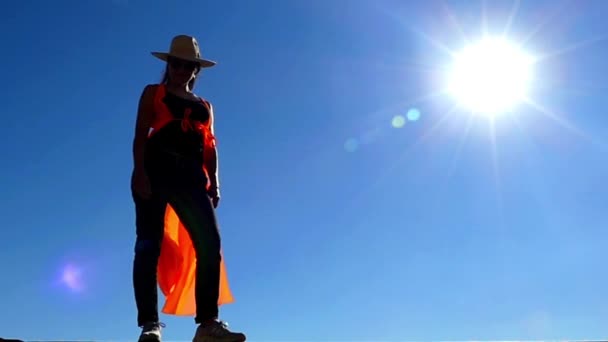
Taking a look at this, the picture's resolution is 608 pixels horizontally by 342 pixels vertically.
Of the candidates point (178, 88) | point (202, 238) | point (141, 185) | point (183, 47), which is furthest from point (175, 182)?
point (183, 47)

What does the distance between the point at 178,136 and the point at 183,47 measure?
0.78 m

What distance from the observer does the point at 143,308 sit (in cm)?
408

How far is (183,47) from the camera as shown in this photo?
470 centimetres

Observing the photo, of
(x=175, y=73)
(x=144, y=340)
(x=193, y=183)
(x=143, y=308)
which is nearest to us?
(x=144, y=340)

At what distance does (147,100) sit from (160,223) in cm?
93

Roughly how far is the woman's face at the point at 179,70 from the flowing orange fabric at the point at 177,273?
1125mm

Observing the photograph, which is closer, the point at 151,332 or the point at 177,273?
the point at 151,332

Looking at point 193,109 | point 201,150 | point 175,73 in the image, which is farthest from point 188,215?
point 175,73

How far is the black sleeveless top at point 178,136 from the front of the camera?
4379 millimetres

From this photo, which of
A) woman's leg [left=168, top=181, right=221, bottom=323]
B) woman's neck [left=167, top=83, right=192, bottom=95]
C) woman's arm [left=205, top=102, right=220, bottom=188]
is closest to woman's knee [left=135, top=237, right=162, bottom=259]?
woman's leg [left=168, top=181, right=221, bottom=323]

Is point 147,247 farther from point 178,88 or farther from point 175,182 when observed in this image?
point 178,88

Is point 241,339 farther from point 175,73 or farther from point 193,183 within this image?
point 175,73

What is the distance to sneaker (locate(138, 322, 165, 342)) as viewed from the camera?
385 cm

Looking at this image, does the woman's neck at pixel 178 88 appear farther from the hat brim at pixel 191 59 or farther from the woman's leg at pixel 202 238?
the woman's leg at pixel 202 238
